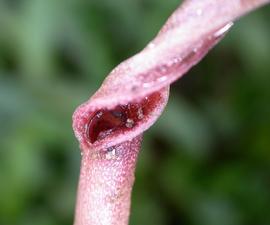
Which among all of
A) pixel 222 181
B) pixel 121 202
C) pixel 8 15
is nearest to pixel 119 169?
pixel 121 202

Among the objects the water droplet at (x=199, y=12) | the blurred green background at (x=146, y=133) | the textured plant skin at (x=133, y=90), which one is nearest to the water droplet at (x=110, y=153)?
the textured plant skin at (x=133, y=90)

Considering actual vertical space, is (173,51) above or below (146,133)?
below

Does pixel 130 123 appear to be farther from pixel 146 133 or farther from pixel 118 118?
pixel 146 133

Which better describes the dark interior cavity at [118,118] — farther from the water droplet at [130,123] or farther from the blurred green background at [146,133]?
the blurred green background at [146,133]

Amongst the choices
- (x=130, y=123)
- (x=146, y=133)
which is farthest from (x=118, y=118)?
(x=146, y=133)

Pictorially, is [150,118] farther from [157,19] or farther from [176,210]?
[176,210]

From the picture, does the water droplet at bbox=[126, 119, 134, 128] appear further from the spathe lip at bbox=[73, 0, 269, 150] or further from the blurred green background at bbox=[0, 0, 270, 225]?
the blurred green background at bbox=[0, 0, 270, 225]

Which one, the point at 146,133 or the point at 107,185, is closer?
the point at 107,185
